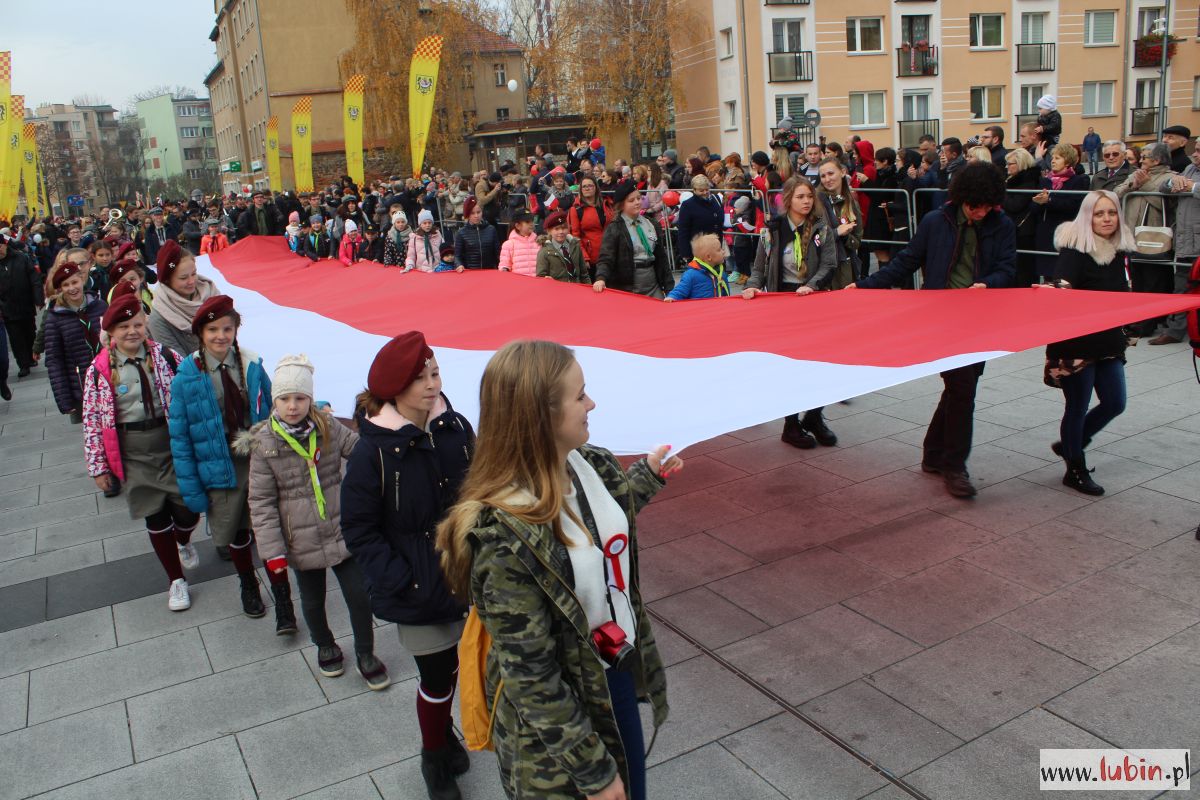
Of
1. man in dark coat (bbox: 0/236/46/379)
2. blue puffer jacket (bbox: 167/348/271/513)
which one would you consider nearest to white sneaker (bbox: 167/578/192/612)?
blue puffer jacket (bbox: 167/348/271/513)

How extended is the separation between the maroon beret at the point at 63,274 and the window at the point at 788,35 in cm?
3501

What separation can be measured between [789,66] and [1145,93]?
1653 cm

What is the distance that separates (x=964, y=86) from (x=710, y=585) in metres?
40.0

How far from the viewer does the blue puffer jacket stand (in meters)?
5.03

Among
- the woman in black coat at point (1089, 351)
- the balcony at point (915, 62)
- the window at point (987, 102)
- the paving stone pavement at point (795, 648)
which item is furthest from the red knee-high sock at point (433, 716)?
the window at point (987, 102)

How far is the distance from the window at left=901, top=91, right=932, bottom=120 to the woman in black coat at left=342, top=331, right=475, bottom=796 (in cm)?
4062

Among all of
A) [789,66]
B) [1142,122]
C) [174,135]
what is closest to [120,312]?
[789,66]

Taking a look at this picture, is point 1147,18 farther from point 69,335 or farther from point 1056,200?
point 69,335

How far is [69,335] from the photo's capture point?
26.2 ft

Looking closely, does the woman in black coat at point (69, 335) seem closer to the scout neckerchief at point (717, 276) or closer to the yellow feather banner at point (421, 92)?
the scout neckerchief at point (717, 276)

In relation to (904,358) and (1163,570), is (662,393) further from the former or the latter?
(1163,570)

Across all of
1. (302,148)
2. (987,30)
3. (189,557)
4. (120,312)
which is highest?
(987,30)

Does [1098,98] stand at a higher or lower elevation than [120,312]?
higher

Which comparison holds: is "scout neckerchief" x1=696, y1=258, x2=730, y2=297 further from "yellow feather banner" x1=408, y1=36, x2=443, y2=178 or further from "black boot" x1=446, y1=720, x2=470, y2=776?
"yellow feather banner" x1=408, y1=36, x2=443, y2=178
